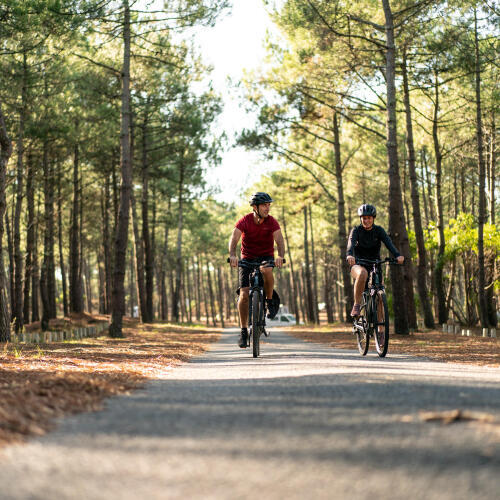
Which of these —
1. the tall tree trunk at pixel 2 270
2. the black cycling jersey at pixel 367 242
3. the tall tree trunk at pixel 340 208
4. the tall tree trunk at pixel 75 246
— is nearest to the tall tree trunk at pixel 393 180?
the black cycling jersey at pixel 367 242

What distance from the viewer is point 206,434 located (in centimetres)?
299

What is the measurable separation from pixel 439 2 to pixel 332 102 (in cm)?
575

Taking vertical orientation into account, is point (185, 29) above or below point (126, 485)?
above

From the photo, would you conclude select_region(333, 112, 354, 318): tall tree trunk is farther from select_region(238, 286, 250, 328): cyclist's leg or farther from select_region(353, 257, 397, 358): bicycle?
select_region(238, 286, 250, 328): cyclist's leg

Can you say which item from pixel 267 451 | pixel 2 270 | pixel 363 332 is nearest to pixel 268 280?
pixel 363 332

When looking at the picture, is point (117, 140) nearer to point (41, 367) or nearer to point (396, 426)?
point (41, 367)

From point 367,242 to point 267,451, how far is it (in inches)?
265

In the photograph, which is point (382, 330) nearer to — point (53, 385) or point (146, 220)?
point (53, 385)

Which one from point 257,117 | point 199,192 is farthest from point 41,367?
point 199,192

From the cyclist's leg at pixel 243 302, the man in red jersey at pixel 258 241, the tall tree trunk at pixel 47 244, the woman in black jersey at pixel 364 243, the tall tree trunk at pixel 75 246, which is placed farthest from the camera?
the tall tree trunk at pixel 75 246

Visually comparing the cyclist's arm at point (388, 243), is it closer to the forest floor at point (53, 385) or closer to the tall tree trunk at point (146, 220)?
the forest floor at point (53, 385)

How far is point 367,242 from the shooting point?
9070 mm

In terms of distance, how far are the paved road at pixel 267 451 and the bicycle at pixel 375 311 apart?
4.39 m

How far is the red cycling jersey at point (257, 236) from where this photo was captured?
8.68 m
